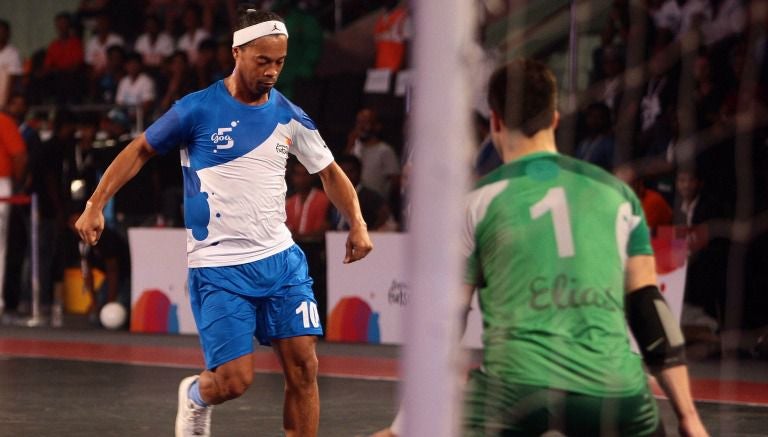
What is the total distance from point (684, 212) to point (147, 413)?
5.15 meters

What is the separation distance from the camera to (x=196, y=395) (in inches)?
265

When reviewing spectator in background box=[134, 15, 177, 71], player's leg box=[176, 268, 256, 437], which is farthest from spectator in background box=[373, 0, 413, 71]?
player's leg box=[176, 268, 256, 437]

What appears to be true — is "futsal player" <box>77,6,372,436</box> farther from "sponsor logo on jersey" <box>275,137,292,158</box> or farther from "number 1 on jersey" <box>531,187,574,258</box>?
"number 1 on jersey" <box>531,187,574,258</box>

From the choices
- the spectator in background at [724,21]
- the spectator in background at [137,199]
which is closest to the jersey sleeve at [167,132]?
the spectator in background at [724,21]

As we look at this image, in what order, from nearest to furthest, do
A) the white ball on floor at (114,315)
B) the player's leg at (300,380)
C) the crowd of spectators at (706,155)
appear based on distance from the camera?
the player's leg at (300,380), the crowd of spectators at (706,155), the white ball on floor at (114,315)

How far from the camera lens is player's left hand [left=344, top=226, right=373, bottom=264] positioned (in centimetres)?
680

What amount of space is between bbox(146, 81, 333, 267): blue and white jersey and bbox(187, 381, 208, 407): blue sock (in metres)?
0.57

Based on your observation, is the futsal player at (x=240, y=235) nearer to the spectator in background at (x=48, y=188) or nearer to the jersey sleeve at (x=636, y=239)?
the jersey sleeve at (x=636, y=239)

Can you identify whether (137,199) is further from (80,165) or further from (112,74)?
(112,74)

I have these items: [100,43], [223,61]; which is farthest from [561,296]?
[100,43]

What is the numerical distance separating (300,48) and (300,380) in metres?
11.7

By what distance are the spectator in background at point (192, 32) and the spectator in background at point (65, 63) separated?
62.3 inches

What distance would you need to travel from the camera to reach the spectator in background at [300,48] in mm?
17969

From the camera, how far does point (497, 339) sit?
4.38 metres
